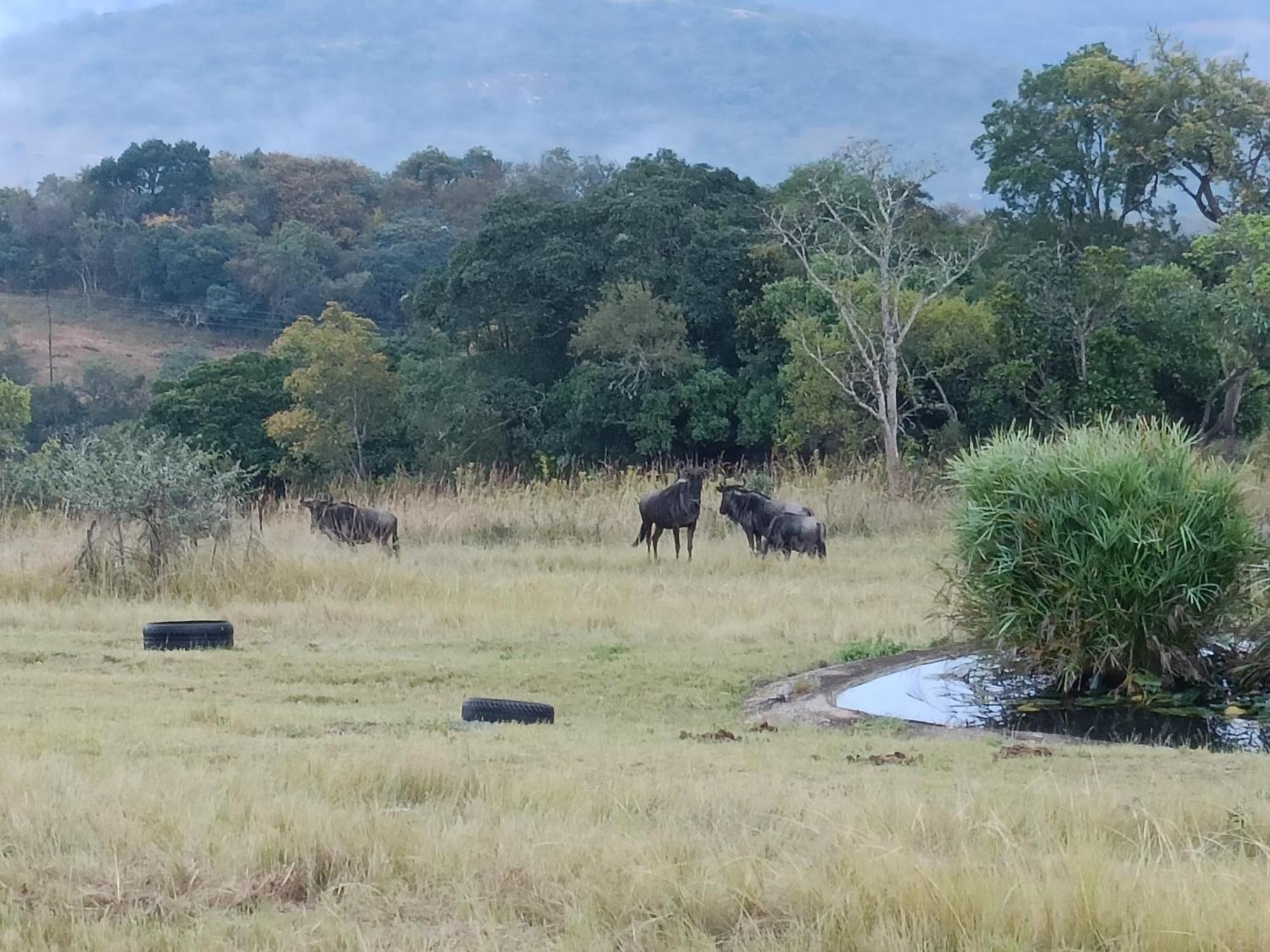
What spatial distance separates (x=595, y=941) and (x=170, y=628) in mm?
8665

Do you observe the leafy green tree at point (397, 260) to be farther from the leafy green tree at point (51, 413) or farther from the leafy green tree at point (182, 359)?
the leafy green tree at point (51, 413)

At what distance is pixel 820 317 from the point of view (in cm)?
3572

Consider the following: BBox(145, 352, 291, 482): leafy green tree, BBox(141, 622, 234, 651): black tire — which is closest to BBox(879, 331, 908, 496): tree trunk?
BBox(141, 622, 234, 651): black tire

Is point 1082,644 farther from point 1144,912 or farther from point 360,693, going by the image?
point 1144,912

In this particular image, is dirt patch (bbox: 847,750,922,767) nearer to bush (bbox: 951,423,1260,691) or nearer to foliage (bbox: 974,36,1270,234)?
bush (bbox: 951,423,1260,691)

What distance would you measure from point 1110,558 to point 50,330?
70.0 meters

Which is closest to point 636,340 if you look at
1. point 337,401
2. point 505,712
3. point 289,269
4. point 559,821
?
point 337,401

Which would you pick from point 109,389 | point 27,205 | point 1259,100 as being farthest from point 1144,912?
point 27,205

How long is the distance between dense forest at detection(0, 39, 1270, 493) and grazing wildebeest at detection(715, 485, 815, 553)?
25.9 ft

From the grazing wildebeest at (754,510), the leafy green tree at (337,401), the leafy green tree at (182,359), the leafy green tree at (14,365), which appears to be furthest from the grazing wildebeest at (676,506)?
the leafy green tree at (14,365)

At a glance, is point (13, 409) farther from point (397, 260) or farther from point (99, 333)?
point (99, 333)

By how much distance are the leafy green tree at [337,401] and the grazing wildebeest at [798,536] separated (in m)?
22.3

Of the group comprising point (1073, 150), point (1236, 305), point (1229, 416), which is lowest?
point (1229, 416)

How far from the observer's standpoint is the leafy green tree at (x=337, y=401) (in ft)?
135
